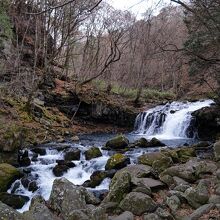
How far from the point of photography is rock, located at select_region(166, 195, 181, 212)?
7.43 meters

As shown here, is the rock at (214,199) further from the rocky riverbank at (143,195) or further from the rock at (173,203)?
the rock at (173,203)

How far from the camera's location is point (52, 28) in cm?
2267

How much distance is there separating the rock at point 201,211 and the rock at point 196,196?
46 centimetres

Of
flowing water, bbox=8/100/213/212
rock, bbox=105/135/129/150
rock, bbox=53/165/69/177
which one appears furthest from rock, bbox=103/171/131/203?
rock, bbox=105/135/129/150

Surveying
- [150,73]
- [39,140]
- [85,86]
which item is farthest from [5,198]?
[150,73]

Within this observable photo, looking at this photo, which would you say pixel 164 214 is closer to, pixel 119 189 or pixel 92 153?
pixel 119 189

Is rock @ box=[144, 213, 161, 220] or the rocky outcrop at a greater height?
the rocky outcrop

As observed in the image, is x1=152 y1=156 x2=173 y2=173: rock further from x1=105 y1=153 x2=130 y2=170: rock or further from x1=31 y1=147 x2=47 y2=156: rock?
x1=31 y1=147 x2=47 y2=156: rock

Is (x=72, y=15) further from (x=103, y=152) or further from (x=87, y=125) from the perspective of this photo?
(x=103, y=152)

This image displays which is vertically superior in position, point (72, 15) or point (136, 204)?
point (72, 15)

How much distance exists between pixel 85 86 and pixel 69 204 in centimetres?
1600

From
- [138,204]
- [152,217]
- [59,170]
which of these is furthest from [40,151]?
[152,217]

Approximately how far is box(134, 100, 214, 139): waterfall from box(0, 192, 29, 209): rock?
11.3 m

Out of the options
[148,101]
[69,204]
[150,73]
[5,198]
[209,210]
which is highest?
[150,73]
